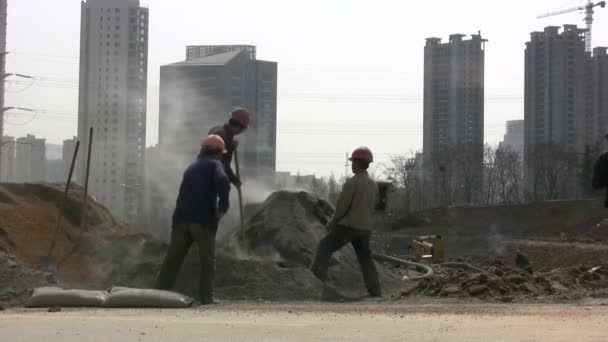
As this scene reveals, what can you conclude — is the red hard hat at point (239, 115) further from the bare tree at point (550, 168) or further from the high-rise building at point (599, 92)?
the high-rise building at point (599, 92)

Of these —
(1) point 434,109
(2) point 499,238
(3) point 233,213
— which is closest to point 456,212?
(2) point 499,238

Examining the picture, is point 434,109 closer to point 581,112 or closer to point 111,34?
point 581,112

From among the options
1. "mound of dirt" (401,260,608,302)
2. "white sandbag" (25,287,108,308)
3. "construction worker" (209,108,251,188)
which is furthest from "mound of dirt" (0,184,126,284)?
"mound of dirt" (401,260,608,302)

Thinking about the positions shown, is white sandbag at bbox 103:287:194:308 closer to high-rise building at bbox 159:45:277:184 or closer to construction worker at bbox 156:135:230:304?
construction worker at bbox 156:135:230:304

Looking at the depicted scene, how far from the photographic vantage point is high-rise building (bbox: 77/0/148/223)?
3816 centimetres

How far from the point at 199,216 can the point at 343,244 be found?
243 centimetres

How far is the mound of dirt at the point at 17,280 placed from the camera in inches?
440

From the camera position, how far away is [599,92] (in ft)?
286

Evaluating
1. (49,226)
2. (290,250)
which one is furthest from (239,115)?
(49,226)

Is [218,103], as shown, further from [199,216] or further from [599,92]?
[599,92]

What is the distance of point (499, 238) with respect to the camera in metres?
49.7

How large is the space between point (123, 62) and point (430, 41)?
52909 mm

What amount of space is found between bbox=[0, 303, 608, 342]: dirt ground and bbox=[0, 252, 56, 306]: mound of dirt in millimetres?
1525

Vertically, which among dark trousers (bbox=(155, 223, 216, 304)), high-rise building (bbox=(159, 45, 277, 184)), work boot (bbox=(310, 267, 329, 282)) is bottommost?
work boot (bbox=(310, 267, 329, 282))
